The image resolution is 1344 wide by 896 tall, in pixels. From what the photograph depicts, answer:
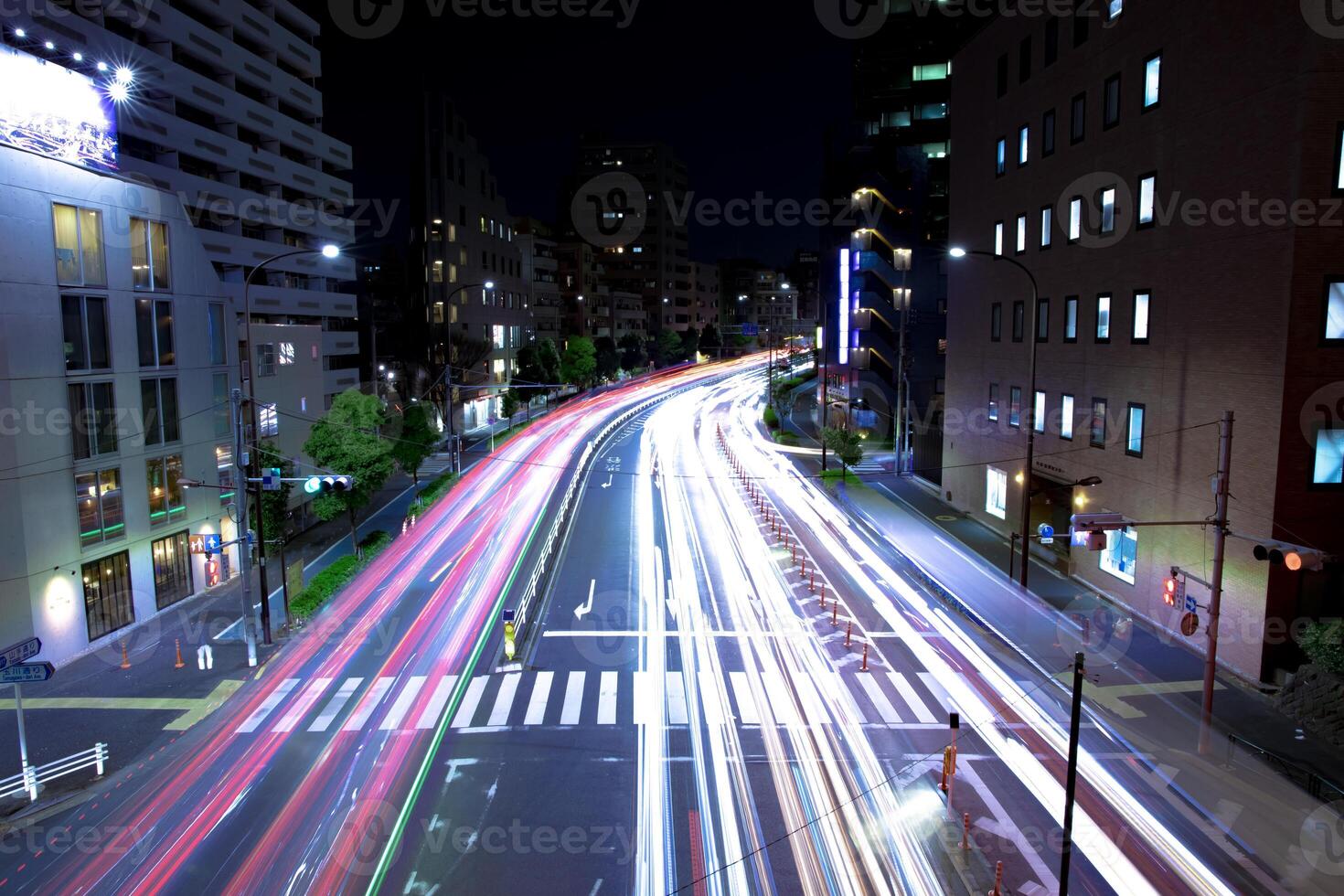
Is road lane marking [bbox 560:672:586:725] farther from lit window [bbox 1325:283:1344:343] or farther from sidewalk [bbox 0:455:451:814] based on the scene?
lit window [bbox 1325:283:1344:343]

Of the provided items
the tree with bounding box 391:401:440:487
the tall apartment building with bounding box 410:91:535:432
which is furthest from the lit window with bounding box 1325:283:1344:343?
the tall apartment building with bounding box 410:91:535:432

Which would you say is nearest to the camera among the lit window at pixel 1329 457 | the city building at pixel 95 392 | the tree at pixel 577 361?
the lit window at pixel 1329 457

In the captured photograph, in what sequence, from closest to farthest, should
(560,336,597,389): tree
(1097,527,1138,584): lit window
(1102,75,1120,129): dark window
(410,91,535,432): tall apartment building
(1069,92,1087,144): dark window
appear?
(1097,527,1138,584): lit window → (1102,75,1120,129): dark window → (1069,92,1087,144): dark window → (410,91,535,432): tall apartment building → (560,336,597,389): tree

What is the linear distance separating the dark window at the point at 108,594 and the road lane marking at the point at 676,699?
1587 centimetres

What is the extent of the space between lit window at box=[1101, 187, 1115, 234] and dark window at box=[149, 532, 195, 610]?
96.5 feet

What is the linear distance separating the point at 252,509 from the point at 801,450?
108ft

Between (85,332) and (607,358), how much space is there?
72.0 metres

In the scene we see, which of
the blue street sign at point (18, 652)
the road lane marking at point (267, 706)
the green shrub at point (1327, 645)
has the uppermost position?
the blue street sign at point (18, 652)

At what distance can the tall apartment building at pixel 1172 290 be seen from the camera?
57.2 feet

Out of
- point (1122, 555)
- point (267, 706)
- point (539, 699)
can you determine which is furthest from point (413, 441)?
point (1122, 555)

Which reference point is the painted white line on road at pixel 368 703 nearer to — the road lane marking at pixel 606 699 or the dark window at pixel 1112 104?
the road lane marking at pixel 606 699

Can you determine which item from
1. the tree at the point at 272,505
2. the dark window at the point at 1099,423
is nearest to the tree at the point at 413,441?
the tree at the point at 272,505

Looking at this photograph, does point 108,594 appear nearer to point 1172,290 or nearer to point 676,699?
point 676,699

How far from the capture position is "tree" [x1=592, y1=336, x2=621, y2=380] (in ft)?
304
